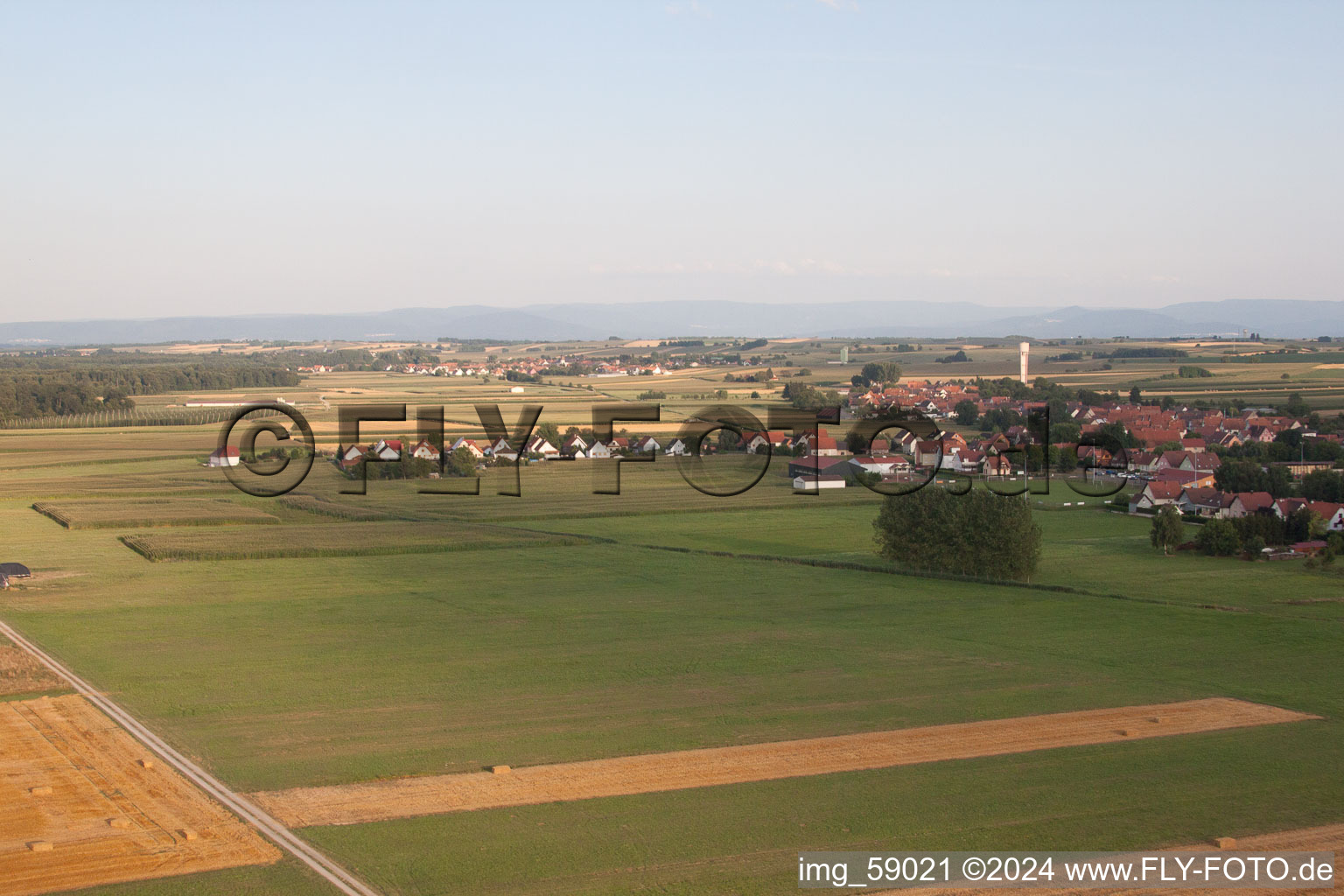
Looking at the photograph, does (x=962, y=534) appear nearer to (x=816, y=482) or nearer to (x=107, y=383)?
(x=816, y=482)

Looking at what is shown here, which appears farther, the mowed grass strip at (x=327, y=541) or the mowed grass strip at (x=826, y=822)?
the mowed grass strip at (x=327, y=541)

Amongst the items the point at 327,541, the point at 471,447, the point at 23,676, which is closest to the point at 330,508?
the point at 327,541

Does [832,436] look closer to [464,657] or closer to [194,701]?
[464,657]

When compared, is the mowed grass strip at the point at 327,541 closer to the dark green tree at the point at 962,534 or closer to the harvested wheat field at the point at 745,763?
the dark green tree at the point at 962,534

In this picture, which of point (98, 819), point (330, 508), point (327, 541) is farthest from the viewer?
point (330, 508)

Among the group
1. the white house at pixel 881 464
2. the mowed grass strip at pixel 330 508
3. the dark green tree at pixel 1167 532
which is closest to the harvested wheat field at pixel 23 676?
the mowed grass strip at pixel 330 508
